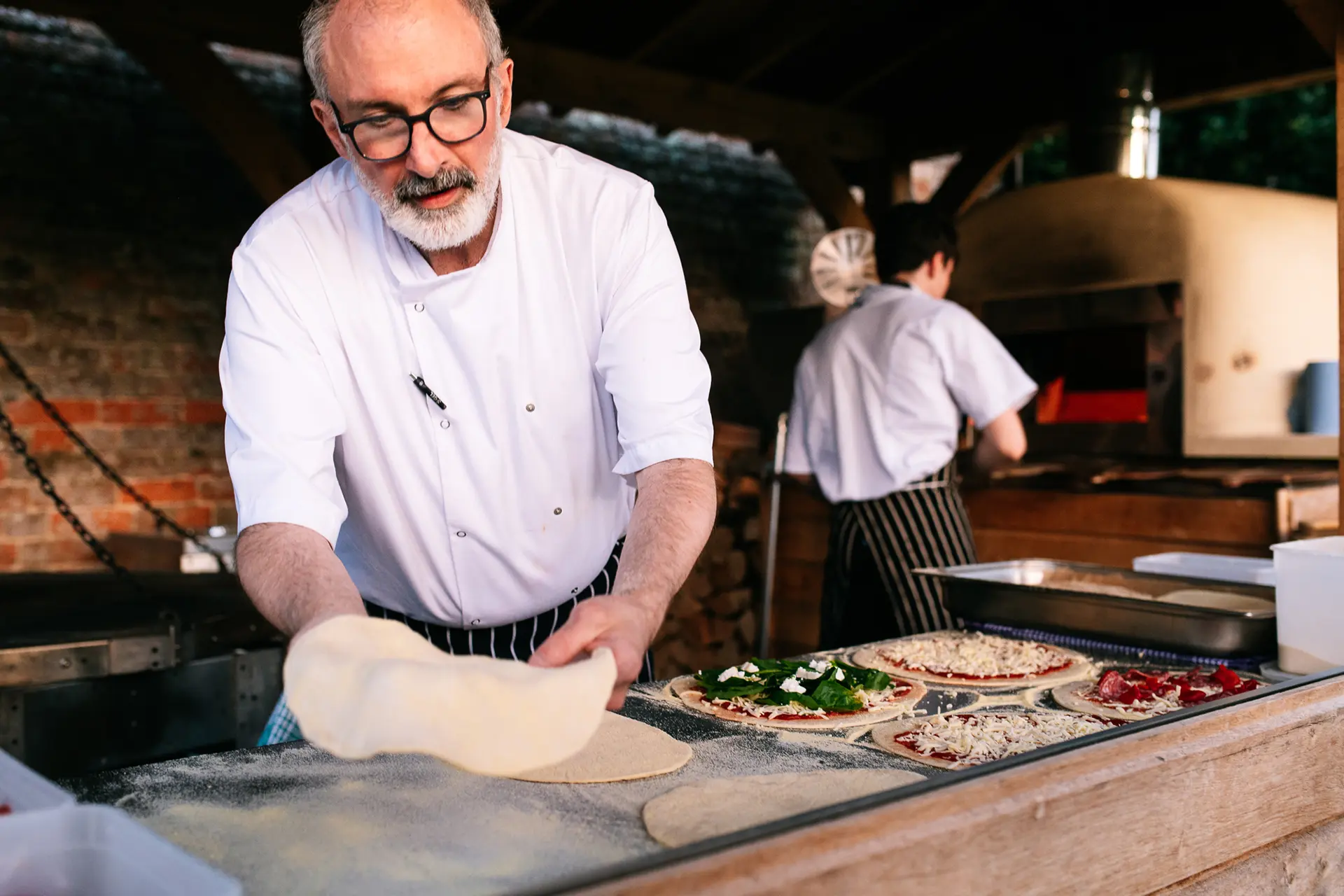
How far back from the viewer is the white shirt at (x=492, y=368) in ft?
5.30

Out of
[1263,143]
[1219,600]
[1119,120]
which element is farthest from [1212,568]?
[1263,143]

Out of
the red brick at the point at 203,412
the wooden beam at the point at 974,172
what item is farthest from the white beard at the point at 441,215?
the wooden beam at the point at 974,172

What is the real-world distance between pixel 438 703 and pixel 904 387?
2.61 m

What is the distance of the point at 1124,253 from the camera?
4680 mm

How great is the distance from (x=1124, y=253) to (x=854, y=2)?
5.20 ft

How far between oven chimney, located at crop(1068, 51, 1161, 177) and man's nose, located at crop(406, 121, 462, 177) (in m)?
4.32

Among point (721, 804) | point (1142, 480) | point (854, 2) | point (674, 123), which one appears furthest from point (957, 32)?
point (721, 804)

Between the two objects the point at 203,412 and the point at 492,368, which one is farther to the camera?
the point at 203,412

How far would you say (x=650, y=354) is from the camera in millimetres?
1633

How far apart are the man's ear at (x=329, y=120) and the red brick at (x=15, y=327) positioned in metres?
3.92

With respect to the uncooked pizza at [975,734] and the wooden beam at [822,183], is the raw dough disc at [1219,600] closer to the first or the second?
the uncooked pizza at [975,734]

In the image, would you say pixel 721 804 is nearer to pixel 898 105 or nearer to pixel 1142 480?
pixel 1142 480

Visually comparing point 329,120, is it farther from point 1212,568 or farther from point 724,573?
point 724,573

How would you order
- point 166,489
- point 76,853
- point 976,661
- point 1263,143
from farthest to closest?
point 1263,143
point 166,489
point 976,661
point 76,853
